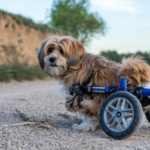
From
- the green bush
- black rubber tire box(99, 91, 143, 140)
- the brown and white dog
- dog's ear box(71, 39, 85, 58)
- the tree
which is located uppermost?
the tree

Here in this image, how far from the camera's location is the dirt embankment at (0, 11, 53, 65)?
2391 cm

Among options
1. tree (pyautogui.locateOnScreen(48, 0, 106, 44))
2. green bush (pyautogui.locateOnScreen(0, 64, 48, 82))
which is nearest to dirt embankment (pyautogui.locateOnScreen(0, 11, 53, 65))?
green bush (pyautogui.locateOnScreen(0, 64, 48, 82))

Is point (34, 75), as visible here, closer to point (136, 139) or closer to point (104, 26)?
point (136, 139)

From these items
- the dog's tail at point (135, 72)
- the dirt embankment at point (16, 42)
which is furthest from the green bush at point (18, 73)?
the dog's tail at point (135, 72)

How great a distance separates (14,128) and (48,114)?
185 cm

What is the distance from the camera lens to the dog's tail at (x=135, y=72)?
16.8ft

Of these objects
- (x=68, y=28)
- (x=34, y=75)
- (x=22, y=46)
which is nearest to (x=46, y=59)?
(x=34, y=75)

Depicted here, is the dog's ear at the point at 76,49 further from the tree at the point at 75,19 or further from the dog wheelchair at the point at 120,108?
the tree at the point at 75,19

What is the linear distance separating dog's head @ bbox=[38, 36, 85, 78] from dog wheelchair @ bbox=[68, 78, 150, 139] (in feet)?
2.58

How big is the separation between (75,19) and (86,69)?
4052cm

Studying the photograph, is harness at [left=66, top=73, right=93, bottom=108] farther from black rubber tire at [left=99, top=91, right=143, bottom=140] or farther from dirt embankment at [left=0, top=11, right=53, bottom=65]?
dirt embankment at [left=0, top=11, right=53, bottom=65]

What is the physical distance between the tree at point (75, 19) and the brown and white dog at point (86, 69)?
130 ft

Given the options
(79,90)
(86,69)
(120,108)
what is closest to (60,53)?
(86,69)

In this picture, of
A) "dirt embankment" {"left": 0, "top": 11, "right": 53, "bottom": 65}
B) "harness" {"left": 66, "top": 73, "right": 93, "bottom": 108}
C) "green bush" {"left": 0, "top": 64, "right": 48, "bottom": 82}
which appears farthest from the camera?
"dirt embankment" {"left": 0, "top": 11, "right": 53, "bottom": 65}
